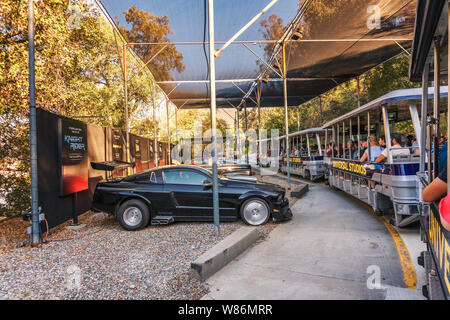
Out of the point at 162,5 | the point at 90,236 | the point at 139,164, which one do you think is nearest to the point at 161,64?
the point at 139,164

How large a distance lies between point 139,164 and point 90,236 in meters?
9.62

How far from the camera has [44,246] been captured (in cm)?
599

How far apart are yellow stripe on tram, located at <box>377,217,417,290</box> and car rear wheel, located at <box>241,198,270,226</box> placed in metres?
2.65

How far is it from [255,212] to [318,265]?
2.75 m

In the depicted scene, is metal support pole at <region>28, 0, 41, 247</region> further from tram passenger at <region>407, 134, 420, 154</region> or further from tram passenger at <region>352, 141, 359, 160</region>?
tram passenger at <region>352, 141, 359, 160</region>

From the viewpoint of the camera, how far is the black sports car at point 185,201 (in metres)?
7.28

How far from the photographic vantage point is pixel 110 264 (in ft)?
15.9

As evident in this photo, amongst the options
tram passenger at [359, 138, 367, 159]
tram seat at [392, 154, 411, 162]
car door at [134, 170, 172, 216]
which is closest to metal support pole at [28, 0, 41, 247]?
car door at [134, 170, 172, 216]

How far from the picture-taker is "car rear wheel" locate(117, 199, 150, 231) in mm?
7148

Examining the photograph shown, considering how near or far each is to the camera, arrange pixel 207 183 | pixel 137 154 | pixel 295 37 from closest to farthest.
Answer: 1. pixel 207 183
2. pixel 295 37
3. pixel 137 154

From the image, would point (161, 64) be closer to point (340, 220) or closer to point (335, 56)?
point (335, 56)

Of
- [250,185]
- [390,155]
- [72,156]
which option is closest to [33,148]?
[72,156]

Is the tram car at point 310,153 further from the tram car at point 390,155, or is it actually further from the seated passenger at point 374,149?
the seated passenger at point 374,149

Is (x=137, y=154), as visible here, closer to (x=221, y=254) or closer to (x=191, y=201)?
(x=191, y=201)
